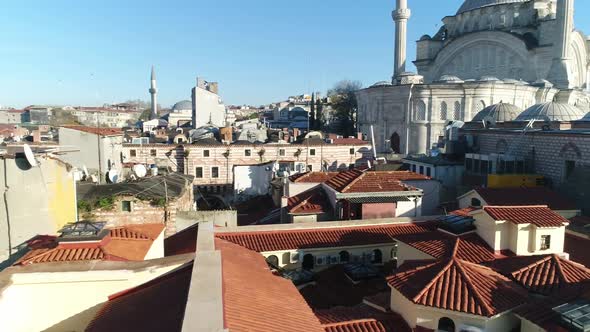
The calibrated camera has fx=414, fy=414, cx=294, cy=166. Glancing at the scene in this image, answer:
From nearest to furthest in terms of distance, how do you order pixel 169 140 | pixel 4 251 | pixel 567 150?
pixel 4 251
pixel 567 150
pixel 169 140

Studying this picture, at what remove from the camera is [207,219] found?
1255 cm

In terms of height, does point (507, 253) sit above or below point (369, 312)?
above

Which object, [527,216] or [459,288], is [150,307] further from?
[527,216]

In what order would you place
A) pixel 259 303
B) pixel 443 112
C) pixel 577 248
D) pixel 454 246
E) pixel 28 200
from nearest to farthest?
pixel 259 303 < pixel 28 200 < pixel 454 246 < pixel 577 248 < pixel 443 112

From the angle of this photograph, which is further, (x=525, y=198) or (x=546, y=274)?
(x=525, y=198)

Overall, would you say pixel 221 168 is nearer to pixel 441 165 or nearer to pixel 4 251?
pixel 441 165

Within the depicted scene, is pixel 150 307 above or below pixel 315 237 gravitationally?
above

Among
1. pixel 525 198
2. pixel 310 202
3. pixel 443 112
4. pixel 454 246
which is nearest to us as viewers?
pixel 454 246

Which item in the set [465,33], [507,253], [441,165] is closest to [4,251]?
[507,253]

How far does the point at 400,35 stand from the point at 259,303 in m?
38.1

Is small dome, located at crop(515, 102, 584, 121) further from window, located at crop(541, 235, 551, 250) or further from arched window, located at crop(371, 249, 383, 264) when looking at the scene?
arched window, located at crop(371, 249, 383, 264)

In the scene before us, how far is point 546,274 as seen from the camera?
24.2 feet

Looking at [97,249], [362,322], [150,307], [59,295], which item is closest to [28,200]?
[97,249]

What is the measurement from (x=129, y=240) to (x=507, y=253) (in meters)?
7.78
